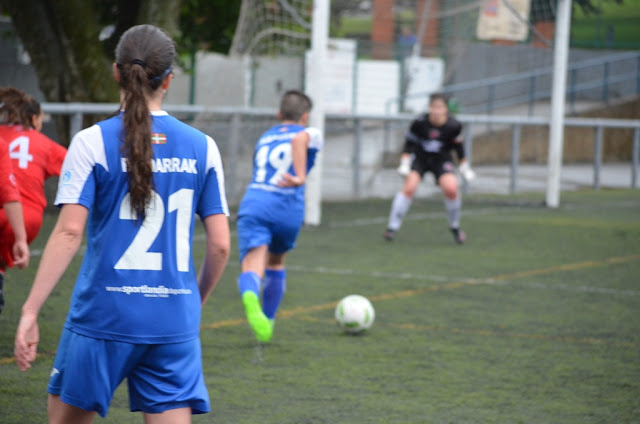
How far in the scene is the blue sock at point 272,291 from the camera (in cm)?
646

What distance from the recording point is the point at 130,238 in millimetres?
2930

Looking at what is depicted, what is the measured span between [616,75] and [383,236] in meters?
20.1

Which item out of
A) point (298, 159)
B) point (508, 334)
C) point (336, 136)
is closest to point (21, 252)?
point (298, 159)

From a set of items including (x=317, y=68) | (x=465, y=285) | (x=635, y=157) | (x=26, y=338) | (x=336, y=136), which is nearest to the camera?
(x=26, y=338)

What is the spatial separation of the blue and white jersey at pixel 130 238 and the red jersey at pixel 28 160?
3179 millimetres

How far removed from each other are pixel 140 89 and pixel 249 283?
3.09m

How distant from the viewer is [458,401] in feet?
16.5

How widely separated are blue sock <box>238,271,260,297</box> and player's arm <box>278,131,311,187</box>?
2.35ft

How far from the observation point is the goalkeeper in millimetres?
11695

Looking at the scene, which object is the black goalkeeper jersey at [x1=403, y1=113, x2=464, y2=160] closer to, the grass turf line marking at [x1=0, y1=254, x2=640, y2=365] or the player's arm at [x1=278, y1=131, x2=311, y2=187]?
the grass turf line marking at [x1=0, y1=254, x2=640, y2=365]

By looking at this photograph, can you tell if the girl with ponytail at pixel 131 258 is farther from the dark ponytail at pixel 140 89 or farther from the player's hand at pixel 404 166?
the player's hand at pixel 404 166

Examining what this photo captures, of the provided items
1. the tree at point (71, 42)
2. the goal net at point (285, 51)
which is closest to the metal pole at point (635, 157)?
the goal net at point (285, 51)

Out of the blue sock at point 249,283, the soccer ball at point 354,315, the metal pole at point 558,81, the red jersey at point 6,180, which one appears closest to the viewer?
the red jersey at point 6,180

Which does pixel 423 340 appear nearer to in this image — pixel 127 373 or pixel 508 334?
pixel 508 334
